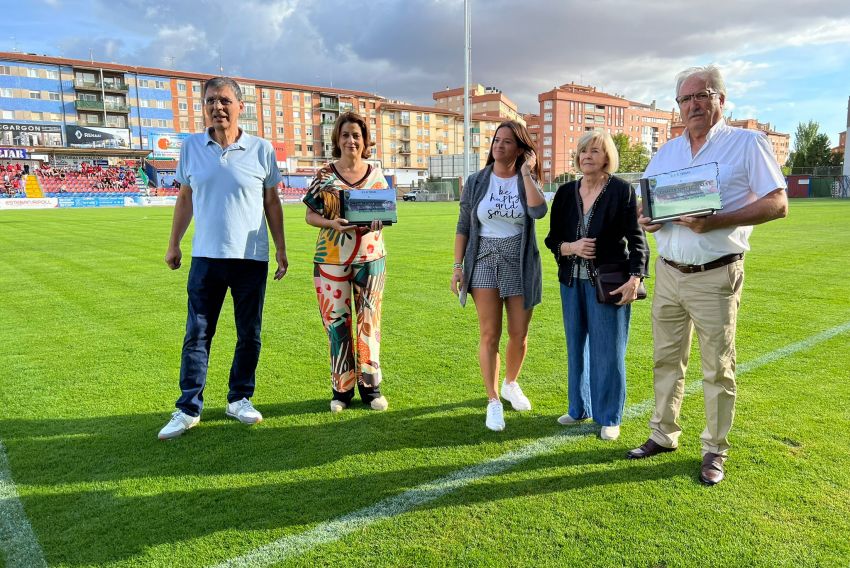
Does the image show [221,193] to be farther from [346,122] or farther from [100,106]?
[100,106]

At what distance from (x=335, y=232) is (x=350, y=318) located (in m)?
0.64

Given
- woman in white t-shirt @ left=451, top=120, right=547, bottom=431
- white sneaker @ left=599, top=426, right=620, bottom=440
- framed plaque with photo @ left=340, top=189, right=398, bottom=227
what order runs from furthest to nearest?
framed plaque with photo @ left=340, top=189, right=398, bottom=227, woman in white t-shirt @ left=451, top=120, right=547, bottom=431, white sneaker @ left=599, top=426, right=620, bottom=440

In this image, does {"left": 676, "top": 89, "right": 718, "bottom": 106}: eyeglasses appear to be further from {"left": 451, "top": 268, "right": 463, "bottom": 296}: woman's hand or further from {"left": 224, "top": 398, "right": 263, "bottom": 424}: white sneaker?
{"left": 224, "top": 398, "right": 263, "bottom": 424}: white sneaker

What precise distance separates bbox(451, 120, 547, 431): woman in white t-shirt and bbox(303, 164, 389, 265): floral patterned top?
63 centimetres

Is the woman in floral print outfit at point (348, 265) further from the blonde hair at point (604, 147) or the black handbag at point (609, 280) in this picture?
the black handbag at point (609, 280)

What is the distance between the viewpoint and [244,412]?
376 centimetres

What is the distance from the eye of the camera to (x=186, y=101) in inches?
2872

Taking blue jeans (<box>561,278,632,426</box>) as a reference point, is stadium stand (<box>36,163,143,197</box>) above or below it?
above

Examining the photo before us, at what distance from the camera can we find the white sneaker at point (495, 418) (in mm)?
3596

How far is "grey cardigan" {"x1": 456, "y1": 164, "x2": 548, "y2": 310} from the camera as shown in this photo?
11.9ft

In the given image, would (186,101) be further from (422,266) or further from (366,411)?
(366,411)

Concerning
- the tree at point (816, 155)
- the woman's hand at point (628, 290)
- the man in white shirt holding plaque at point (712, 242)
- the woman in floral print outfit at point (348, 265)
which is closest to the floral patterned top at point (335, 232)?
the woman in floral print outfit at point (348, 265)

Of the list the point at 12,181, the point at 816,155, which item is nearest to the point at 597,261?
the point at 12,181

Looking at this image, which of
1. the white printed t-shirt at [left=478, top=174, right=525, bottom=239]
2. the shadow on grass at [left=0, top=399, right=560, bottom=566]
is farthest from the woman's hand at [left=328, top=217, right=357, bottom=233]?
the shadow on grass at [left=0, top=399, right=560, bottom=566]
